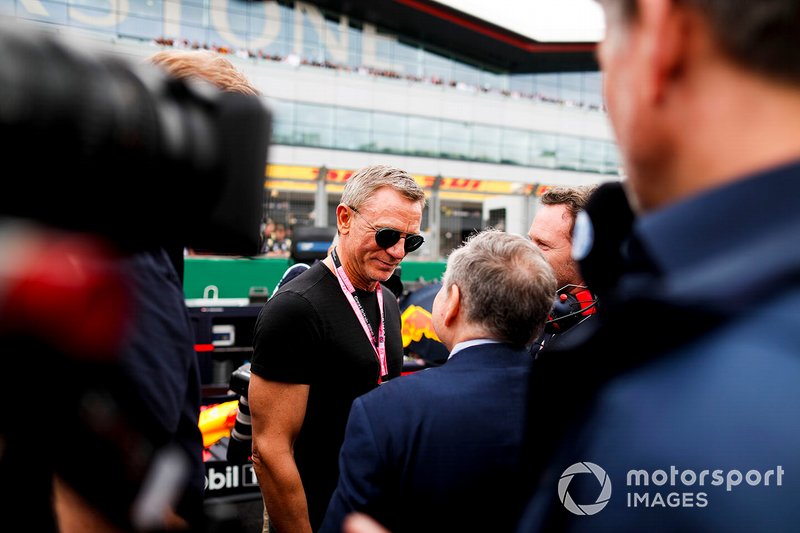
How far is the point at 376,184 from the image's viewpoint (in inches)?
102

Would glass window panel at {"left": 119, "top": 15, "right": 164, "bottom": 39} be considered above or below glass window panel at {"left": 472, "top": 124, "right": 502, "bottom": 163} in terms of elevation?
above

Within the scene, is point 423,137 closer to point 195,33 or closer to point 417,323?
point 195,33

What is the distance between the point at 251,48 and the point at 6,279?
3338 centimetres

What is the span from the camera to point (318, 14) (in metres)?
31.7

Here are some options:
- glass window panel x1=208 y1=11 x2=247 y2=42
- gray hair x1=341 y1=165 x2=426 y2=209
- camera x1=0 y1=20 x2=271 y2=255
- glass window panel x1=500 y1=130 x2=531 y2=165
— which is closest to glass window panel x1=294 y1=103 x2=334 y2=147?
glass window panel x1=208 y1=11 x2=247 y2=42

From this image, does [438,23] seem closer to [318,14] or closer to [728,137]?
[318,14]

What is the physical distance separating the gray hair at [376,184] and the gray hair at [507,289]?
36.8 inches

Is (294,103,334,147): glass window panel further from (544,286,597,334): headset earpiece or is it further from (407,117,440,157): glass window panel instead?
(544,286,597,334): headset earpiece

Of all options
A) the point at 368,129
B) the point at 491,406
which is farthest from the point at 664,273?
the point at 368,129

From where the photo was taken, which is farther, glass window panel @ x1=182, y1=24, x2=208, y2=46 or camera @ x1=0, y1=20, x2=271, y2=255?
glass window panel @ x1=182, y1=24, x2=208, y2=46

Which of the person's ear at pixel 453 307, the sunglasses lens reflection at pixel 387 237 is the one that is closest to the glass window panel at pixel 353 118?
the sunglasses lens reflection at pixel 387 237

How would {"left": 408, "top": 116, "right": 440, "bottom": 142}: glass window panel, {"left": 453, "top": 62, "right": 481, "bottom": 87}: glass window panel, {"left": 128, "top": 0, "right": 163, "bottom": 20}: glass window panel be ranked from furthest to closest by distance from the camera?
{"left": 453, "top": 62, "right": 481, "bottom": 87}: glass window panel
{"left": 408, "top": 116, "right": 440, "bottom": 142}: glass window panel
{"left": 128, "top": 0, "right": 163, "bottom": 20}: glass window panel

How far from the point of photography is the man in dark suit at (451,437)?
141cm

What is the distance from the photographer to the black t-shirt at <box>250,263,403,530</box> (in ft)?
7.06
